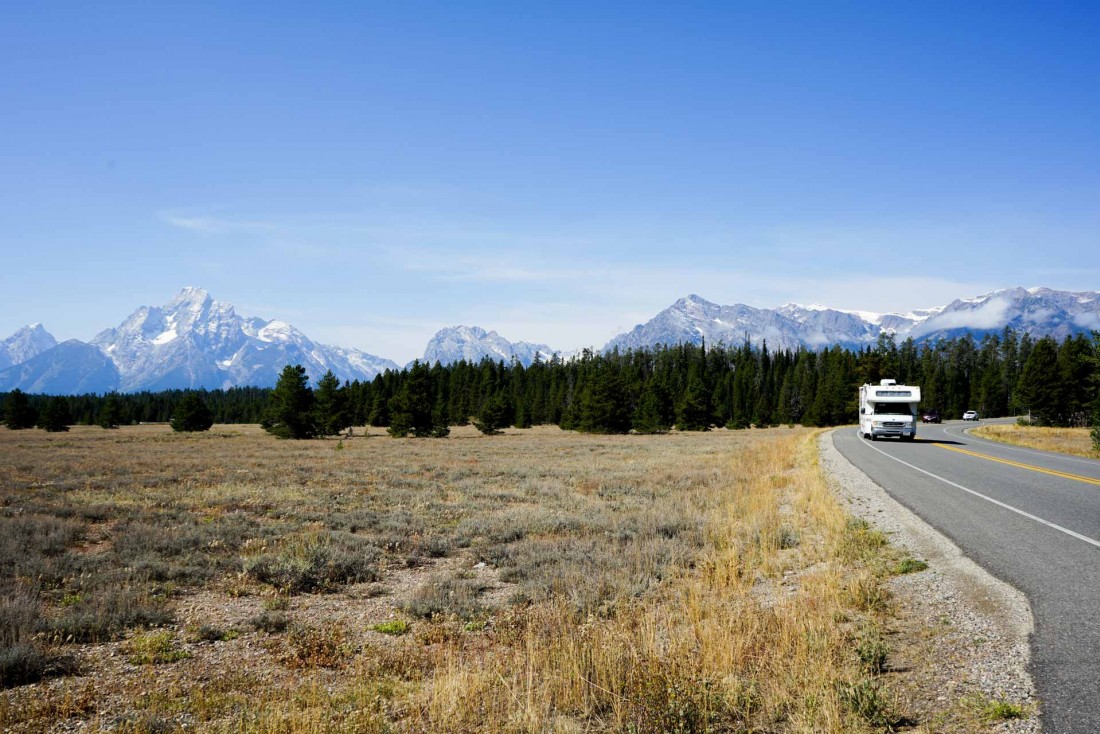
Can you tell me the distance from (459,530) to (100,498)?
12.3 meters

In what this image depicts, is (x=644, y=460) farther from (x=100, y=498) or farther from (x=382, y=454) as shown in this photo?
(x=100, y=498)

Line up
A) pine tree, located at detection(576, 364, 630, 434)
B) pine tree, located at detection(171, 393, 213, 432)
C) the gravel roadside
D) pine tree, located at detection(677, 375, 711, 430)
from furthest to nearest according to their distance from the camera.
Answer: pine tree, located at detection(677, 375, 711, 430) < pine tree, located at detection(576, 364, 630, 434) < pine tree, located at detection(171, 393, 213, 432) < the gravel roadside

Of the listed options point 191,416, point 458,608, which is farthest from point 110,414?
point 458,608

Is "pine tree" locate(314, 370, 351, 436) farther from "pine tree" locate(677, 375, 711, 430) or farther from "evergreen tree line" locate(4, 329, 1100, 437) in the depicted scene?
"pine tree" locate(677, 375, 711, 430)

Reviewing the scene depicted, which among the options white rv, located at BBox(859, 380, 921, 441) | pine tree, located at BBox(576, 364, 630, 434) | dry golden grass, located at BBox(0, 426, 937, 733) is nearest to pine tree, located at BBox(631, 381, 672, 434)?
pine tree, located at BBox(576, 364, 630, 434)

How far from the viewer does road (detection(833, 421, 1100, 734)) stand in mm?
4555

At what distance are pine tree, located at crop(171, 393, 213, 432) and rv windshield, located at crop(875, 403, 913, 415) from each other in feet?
231

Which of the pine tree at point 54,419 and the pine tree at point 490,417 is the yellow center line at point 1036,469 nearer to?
the pine tree at point 490,417

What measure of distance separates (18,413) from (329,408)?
188 feet

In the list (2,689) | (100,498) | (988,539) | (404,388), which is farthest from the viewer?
(404,388)

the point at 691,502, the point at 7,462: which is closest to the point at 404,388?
the point at 7,462

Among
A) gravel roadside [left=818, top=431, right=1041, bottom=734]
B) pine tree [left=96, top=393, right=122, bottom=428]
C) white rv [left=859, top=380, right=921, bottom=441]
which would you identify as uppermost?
white rv [left=859, top=380, right=921, bottom=441]

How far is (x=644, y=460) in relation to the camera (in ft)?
107

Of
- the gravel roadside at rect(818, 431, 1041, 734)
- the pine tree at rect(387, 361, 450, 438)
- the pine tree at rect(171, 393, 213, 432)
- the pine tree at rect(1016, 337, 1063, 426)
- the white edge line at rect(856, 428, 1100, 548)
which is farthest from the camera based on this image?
the pine tree at rect(1016, 337, 1063, 426)
